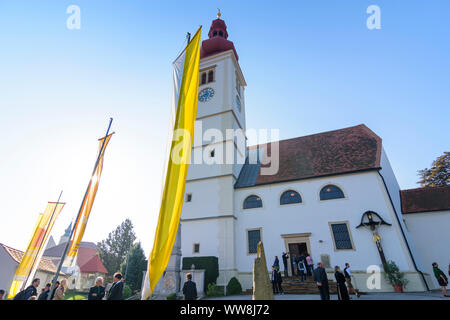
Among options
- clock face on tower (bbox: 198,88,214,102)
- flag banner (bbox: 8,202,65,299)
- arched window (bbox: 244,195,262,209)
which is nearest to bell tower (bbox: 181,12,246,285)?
clock face on tower (bbox: 198,88,214,102)

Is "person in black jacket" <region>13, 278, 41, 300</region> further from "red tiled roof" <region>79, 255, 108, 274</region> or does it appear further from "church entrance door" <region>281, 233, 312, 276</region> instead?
"red tiled roof" <region>79, 255, 108, 274</region>

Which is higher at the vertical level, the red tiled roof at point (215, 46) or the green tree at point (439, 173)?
the red tiled roof at point (215, 46)

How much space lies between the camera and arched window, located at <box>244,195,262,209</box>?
20.4 meters

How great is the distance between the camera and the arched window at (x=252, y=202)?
66.8 feet

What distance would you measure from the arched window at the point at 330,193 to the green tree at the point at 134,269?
76.9 feet

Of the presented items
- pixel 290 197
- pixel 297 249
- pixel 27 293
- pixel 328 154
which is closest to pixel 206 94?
pixel 328 154

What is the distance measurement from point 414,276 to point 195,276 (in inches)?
553

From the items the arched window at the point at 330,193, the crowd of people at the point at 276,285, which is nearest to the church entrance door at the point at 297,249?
the crowd of people at the point at 276,285

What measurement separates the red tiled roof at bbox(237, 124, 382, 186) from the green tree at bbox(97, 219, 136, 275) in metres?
36.0

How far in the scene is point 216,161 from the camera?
22516mm

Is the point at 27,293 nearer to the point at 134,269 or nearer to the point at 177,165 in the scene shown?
the point at 177,165

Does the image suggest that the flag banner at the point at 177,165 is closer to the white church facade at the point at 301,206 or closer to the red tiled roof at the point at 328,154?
the white church facade at the point at 301,206

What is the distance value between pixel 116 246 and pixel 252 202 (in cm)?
3656

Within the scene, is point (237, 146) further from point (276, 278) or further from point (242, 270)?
point (276, 278)
